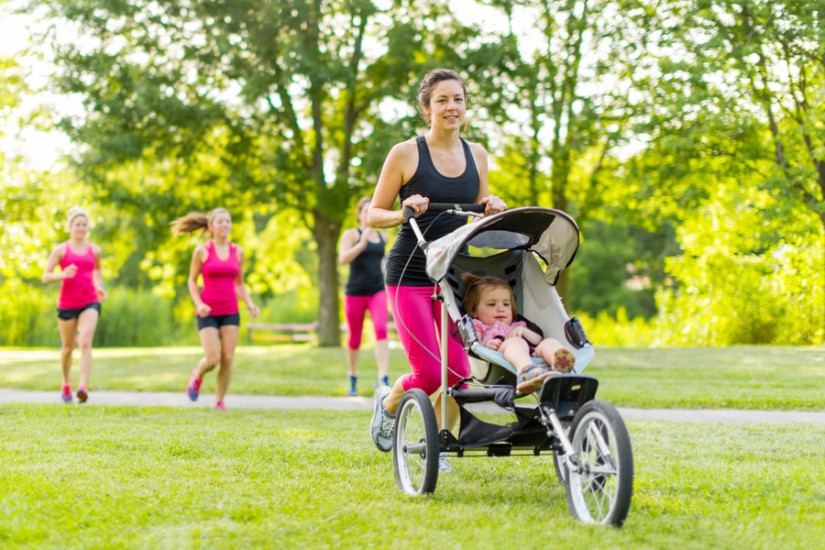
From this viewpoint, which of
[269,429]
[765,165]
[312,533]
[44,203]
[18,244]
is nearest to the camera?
[312,533]

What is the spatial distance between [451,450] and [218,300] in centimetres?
522

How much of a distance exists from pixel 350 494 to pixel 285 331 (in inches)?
1349

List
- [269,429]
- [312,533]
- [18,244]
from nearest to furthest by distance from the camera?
[312,533], [269,429], [18,244]

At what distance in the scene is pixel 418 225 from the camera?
5766 mm

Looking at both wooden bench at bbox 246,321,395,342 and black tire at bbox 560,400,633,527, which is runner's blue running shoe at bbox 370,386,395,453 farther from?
wooden bench at bbox 246,321,395,342

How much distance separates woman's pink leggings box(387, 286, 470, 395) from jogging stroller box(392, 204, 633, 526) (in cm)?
12

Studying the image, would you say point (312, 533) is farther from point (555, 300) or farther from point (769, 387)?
point (769, 387)

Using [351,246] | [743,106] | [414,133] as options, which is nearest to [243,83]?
[414,133]

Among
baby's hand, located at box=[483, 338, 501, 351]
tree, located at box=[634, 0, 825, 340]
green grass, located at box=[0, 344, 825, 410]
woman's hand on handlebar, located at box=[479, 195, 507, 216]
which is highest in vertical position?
tree, located at box=[634, 0, 825, 340]

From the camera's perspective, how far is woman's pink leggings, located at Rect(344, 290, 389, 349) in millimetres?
11523

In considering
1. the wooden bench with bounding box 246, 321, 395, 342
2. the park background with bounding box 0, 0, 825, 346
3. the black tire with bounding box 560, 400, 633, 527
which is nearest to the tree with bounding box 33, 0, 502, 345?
the park background with bounding box 0, 0, 825, 346

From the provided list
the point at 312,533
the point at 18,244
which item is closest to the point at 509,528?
the point at 312,533

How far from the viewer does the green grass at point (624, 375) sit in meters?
10.6

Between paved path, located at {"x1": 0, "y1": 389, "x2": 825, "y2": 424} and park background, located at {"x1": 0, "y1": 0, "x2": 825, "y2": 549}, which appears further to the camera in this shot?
park background, located at {"x1": 0, "y1": 0, "x2": 825, "y2": 549}
